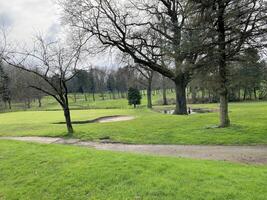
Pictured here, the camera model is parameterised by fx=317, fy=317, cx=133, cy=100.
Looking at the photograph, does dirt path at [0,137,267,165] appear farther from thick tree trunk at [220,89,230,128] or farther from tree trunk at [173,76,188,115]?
tree trunk at [173,76,188,115]

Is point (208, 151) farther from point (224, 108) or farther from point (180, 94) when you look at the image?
point (180, 94)

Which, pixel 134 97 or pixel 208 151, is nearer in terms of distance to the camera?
pixel 208 151

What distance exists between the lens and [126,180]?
765 centimetres

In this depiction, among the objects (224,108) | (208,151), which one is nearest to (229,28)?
(224,108)

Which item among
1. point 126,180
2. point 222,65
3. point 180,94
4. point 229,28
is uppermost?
point 229,28

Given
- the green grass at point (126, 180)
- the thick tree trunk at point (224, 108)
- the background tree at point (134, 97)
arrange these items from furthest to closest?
the background tree at point (134, 97) < the thick tree trunk at point (224, 108) < the green grass at point (126, 180)

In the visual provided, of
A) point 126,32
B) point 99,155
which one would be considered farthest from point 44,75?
point 99,155

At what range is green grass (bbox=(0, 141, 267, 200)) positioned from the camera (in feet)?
21.6

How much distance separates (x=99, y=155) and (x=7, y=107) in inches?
2789

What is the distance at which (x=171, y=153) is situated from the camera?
41.5 ft

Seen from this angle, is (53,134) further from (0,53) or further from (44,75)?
(0,53)

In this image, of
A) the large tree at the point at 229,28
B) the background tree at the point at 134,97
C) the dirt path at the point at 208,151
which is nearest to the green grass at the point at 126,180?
the dirt path at the point at 208,151

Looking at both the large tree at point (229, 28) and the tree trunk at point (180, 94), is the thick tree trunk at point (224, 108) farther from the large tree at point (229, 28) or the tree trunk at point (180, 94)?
the tree trunk at point (180, 94)

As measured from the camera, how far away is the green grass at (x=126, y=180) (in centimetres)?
657
